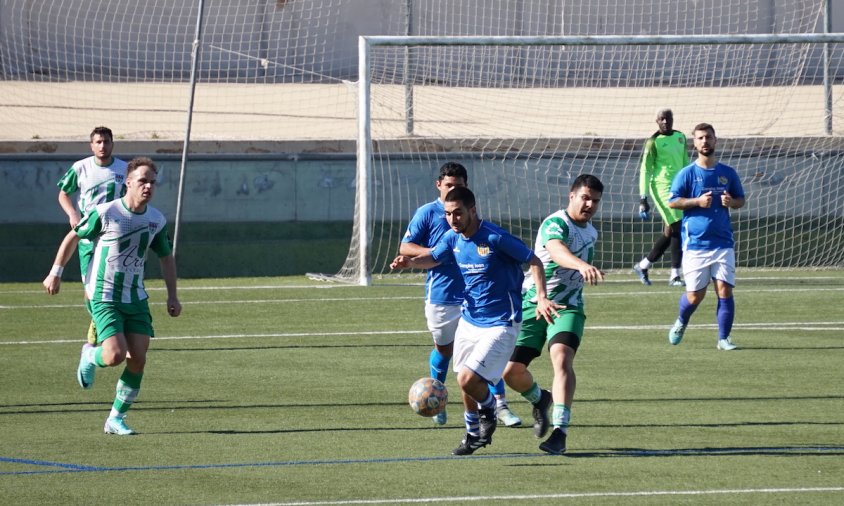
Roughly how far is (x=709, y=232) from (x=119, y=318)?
6.15 meters

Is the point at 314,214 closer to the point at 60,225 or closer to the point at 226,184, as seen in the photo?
the point at 226,184

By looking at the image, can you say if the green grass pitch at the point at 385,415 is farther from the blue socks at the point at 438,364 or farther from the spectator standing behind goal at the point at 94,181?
the spectator standing behind goal at the point at 94,181

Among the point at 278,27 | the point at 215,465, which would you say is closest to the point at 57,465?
the point at 215,465

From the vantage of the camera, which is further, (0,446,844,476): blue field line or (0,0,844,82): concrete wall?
(0,0,844,82): concrete wall

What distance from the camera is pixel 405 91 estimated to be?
2356 cm

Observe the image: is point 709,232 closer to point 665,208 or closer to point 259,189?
point 665,208

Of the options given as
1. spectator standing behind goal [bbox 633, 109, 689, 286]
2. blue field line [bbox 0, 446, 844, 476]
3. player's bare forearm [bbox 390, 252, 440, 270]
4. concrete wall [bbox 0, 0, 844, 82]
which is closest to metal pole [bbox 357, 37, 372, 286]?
spectator standing behind goal [bbox 633, 109, 689, 286]

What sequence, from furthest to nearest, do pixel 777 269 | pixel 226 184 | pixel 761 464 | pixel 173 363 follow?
pixel 226 184 < pixel 777 269 < pixel 173 363 < pixel 761 464

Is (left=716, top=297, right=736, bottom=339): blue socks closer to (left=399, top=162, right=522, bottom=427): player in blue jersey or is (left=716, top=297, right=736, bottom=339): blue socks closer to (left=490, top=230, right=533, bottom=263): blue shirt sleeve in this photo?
(left=399, top=162, right=522, bottom=427): player in blue jersey

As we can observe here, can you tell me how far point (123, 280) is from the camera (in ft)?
31.3

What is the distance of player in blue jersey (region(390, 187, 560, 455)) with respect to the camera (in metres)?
8.46

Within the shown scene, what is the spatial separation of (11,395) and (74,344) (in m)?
2.99

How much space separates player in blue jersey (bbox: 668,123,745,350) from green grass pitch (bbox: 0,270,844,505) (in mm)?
498

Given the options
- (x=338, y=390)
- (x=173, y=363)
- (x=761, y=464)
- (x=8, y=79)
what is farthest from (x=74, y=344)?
(x=8, y=79)
